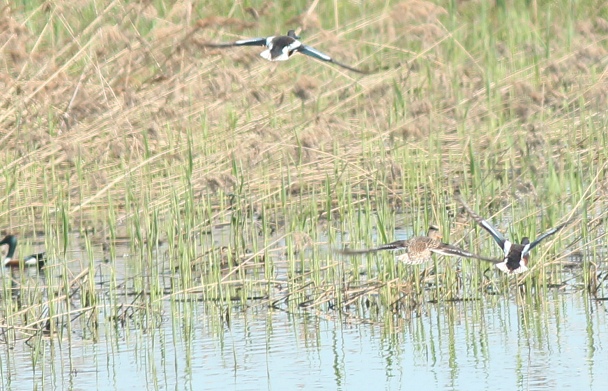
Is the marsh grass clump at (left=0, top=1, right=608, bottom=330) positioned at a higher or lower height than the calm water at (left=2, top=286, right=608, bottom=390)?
higher

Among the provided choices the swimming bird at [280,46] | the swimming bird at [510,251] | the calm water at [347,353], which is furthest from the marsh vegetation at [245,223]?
the swimming bird at [510,251]

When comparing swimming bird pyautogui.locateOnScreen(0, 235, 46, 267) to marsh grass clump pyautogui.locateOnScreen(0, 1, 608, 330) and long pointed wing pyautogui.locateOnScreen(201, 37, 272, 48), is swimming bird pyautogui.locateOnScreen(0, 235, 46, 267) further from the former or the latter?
long pointed wing pyautogui.locateOnScreen(201, 37, 272, 48)

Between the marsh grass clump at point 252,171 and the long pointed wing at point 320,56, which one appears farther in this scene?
the marsh grass clump at point 252,171

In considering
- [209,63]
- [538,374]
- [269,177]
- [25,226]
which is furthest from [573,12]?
[538,374]

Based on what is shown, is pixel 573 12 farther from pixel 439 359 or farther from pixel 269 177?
pixel 439 359

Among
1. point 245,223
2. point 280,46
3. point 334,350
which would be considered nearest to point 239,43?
point 280,46

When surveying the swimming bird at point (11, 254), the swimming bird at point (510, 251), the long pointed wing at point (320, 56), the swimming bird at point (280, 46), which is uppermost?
the swimming bird at point (280, 46)

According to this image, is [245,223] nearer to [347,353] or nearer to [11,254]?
[347,353]

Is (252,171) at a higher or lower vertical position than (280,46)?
lower

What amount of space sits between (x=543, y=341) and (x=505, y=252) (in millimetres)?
446

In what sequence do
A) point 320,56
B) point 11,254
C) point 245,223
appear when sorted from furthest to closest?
point 11,254 < point 245,223 < point 320,56

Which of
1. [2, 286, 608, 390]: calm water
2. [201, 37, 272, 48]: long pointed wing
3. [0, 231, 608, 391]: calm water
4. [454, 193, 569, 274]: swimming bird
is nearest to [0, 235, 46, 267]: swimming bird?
[0, 231, 608, 391]: calm water

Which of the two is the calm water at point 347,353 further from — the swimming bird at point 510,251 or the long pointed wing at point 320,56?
the long pointed wing at point 320,56

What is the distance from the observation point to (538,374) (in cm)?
556
